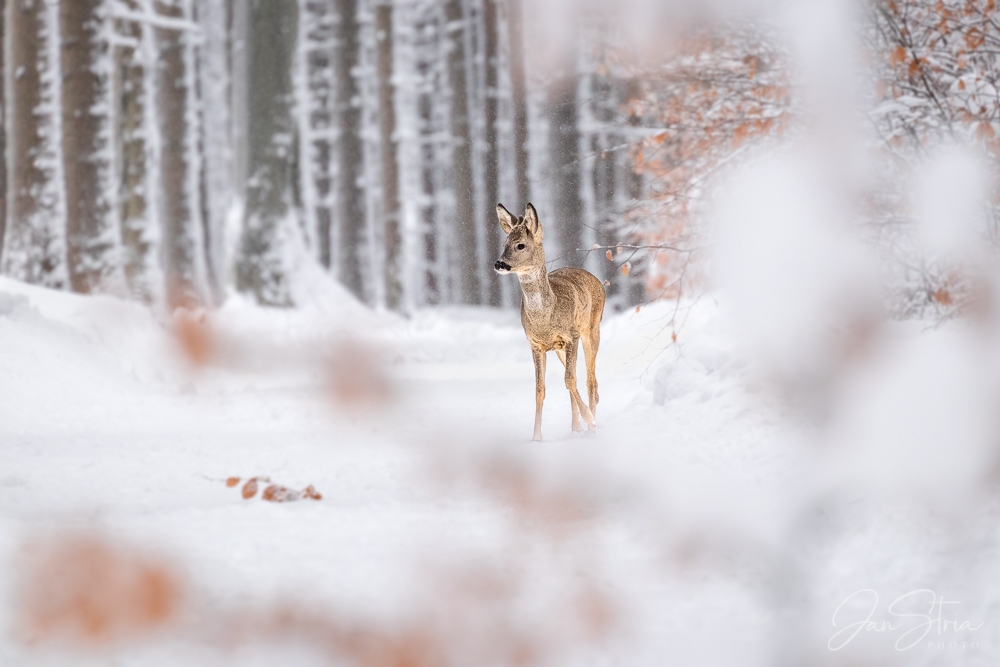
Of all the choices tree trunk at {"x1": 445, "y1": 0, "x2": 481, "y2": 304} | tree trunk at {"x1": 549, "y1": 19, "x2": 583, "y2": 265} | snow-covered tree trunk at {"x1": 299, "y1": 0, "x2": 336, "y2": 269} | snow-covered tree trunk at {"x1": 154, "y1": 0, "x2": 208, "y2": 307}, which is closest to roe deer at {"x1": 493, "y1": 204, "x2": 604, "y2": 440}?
tree trunk at {"x1": 549, "y1": 19, "x2": 583, "y2": 265}

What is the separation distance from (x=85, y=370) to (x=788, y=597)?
3307mm

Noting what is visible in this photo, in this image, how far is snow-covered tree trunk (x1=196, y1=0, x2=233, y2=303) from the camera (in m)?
6.56

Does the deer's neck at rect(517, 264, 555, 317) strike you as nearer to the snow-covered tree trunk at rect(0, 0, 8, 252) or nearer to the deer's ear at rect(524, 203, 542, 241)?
the deer's ear at rect(524, 203, 542, 241)

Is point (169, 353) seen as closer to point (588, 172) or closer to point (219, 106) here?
point (588, 172)

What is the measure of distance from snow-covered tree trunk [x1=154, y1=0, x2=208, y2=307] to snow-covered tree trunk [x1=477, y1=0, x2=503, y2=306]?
2700 mm

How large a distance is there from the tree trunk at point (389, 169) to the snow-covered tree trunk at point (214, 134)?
138cm

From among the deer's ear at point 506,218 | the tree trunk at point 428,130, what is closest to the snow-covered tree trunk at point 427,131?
the tree trunk at point 428,130

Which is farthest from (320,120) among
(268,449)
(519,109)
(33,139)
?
(268,449)

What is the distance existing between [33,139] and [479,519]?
6.24 m

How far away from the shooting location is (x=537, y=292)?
104 inches

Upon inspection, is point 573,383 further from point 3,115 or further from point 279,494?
point 3,115

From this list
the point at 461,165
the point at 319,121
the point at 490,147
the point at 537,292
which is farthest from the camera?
the point at 319,121

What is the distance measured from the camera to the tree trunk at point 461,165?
451 centimetres

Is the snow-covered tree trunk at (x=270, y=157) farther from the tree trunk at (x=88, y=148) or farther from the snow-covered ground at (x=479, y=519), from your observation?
the snow-covered ground at (x=479, y=519)
